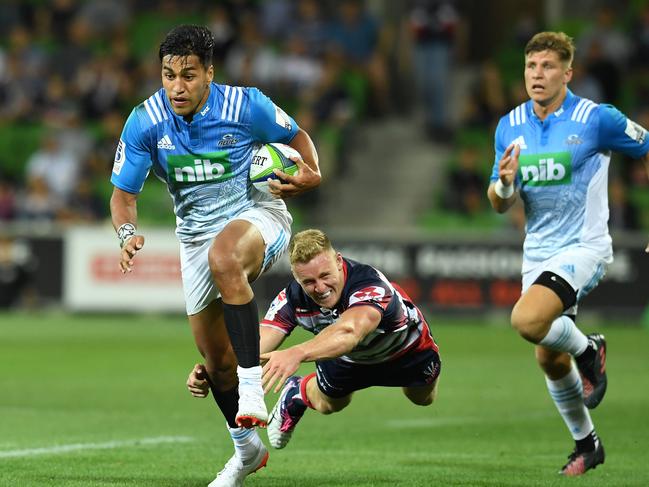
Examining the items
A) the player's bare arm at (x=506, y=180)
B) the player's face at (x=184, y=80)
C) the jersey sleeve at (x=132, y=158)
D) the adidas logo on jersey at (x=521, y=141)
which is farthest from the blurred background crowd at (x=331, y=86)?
the player's face at (x=184, y=80)

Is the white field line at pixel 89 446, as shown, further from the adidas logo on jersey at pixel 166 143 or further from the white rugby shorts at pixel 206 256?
the adidas logo on jersey at pixel 166 143

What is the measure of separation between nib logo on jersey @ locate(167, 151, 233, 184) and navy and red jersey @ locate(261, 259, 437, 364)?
81cm

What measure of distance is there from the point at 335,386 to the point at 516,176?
5.82 ft

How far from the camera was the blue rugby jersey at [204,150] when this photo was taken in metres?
7.20

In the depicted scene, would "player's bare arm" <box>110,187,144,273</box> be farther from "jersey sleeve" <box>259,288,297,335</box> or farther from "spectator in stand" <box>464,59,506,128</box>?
"spectator in stand" <box>464,59,506,128</box>

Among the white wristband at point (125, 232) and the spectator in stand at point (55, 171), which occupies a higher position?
the white wristband at point (125, 232)

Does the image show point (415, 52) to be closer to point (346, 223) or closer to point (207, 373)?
point (346, 223)

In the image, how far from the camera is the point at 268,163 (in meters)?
7.24

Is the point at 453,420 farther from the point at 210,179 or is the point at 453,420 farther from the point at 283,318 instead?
the point at 210,179

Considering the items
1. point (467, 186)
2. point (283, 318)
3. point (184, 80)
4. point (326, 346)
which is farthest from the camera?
point (467, 186)

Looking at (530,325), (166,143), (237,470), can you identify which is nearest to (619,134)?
(530,325)

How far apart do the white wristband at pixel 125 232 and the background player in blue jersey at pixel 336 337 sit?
807 millimetres

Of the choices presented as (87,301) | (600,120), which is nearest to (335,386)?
(600,120)

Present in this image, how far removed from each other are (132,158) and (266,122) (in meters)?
0.77
